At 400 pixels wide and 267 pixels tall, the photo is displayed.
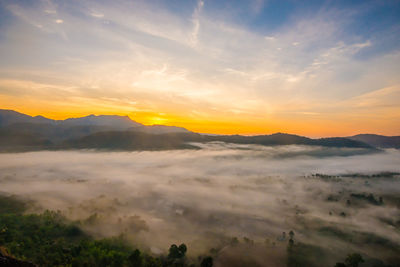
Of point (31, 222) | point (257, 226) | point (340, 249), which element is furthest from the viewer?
point (257, 226)

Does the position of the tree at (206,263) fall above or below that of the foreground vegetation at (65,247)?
below

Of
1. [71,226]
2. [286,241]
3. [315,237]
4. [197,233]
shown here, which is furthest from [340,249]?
[71,226]

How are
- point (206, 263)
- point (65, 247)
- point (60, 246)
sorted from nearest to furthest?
point (60, 246) → point (65, 247) → point (206, 263)

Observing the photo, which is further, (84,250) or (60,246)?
(60,246)

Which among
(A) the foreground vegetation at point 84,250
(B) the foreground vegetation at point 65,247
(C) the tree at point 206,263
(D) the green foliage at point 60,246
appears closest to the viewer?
(D) the green foliage at point 60,246

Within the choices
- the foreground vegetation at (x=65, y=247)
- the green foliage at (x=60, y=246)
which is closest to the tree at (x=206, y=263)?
the foreground vegetation at (x=65, y=247)

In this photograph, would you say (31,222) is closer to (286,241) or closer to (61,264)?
(61,264)

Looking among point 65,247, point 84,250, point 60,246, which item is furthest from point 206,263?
point 60,246

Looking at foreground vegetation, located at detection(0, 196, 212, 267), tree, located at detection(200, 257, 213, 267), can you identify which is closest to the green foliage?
foreground vegetation, located at detection(0, 196, 212, 267)

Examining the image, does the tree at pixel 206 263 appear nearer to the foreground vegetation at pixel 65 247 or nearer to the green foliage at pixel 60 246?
the foreground vegetation at pixel 65 247

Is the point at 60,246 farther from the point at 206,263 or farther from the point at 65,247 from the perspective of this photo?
the point at 206,263

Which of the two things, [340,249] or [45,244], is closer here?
[45,244]
